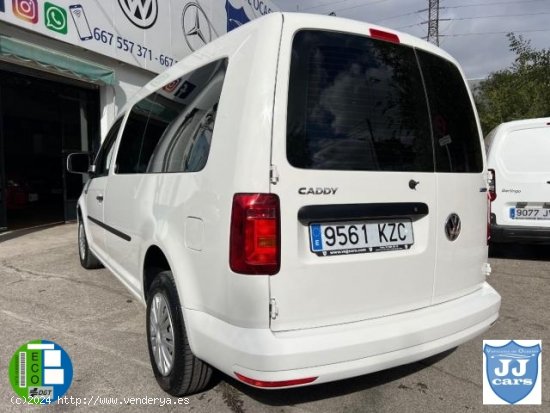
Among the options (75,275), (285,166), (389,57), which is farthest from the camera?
(75,275)

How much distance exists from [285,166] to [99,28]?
8.05m

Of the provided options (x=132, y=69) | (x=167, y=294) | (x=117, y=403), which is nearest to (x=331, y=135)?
(x=167, y=294)

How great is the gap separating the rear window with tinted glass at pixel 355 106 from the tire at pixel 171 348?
1076 mm

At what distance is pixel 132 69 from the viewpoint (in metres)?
9.94

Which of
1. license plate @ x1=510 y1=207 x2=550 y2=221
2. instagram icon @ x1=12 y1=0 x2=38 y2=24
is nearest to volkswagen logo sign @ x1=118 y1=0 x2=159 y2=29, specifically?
instagram icon @ x1=12 y1=0 x2=38 y2=24

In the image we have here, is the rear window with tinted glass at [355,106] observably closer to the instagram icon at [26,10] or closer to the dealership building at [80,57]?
the dealership building at [80,57]

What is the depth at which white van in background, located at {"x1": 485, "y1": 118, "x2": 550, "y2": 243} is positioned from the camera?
19.0ft

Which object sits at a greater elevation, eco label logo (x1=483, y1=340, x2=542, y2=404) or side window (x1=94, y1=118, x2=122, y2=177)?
side window (x1=94, y1=118, x2=122, y2=177)

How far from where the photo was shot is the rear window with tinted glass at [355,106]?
214 centimetres

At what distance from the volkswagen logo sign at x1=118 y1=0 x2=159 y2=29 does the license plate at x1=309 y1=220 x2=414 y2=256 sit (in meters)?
8.62

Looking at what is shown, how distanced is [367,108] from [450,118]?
66cm

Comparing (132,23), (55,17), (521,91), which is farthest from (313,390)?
(521,91)

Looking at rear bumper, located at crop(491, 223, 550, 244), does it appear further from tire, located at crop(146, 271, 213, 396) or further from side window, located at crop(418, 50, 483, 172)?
tire, located at crop(146, 271, 213, 396)

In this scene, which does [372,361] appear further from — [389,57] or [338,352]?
[389,57]
